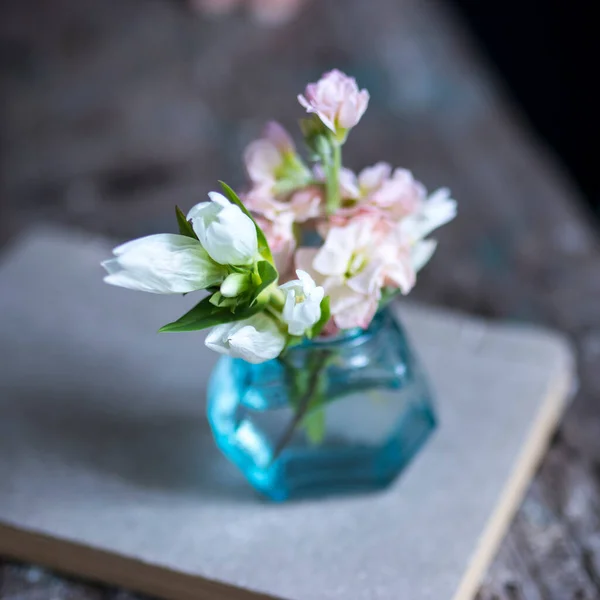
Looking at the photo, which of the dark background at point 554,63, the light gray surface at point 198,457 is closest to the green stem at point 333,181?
the light gray surface at point 198,457

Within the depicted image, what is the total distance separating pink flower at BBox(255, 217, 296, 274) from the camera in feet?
1.98

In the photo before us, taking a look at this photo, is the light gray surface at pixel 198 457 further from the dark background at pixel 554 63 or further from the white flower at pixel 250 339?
the dark background at pixel 554 63

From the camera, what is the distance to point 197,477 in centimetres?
72

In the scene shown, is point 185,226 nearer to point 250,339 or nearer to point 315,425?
point 250,339

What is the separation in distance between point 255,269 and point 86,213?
0.61 m

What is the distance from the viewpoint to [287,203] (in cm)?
64

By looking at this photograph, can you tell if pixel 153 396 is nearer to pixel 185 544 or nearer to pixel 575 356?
pixel 185 544

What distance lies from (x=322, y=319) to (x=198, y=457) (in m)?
0.21

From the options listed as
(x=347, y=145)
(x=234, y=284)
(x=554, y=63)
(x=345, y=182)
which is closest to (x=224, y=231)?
(x=234, y=284)

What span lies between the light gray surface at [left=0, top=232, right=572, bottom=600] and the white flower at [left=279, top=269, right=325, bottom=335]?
0.18 metres

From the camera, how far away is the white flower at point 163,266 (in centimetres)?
54

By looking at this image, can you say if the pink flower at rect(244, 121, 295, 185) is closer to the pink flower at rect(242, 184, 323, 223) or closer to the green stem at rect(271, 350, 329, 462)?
the pink flower at rect(242, 184, 323, 223)

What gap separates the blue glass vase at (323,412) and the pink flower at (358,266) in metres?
0.05

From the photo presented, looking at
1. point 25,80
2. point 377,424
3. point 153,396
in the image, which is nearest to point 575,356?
point 377,424
